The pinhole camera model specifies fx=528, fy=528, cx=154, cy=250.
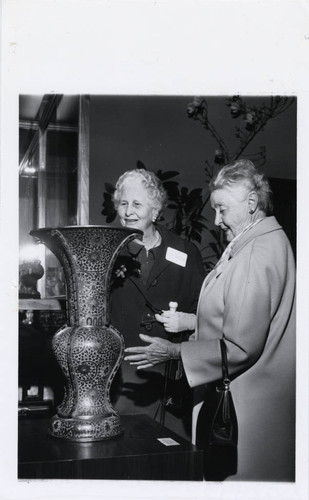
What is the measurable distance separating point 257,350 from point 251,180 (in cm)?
61

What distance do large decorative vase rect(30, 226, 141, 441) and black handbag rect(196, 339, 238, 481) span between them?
0.34m

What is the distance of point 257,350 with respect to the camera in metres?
1.70

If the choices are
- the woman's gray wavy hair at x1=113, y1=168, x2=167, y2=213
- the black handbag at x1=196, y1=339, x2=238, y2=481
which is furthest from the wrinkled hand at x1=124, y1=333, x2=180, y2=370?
the woman's gray wavy hair at x1=113, y1=168, x2=167, y2=213

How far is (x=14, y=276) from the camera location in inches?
62.0

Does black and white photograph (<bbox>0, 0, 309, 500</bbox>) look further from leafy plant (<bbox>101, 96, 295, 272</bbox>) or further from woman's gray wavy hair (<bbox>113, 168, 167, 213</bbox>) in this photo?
leafy plant (<bbox>101, 96, 295, 272</bbox>)

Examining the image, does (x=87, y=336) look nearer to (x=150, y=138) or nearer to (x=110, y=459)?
(x=110, y=459)

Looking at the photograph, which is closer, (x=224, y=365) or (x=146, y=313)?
(x=224, y=365)

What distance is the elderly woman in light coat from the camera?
1.70 meters

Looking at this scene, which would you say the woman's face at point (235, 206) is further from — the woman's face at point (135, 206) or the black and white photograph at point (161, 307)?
the woman's face at point (135, 206)

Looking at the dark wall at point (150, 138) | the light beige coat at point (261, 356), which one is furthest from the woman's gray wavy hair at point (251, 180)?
the dark wall at point (150, 138)

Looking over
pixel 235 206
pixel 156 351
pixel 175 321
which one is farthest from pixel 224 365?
pixel 235 206

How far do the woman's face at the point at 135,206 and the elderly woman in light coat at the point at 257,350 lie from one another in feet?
1.87
